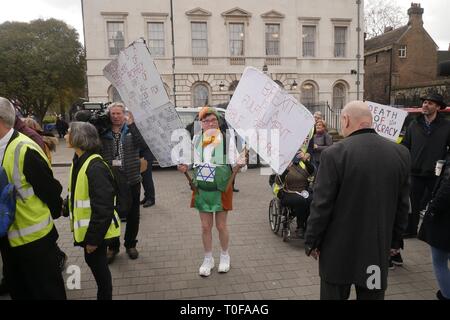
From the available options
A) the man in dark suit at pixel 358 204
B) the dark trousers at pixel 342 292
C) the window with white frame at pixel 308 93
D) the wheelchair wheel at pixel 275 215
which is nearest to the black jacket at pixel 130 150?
the wheelchair wheel at pixel 275 215

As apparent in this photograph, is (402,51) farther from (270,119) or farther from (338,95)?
(270,119)

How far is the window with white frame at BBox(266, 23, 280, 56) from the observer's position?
85.9 ft

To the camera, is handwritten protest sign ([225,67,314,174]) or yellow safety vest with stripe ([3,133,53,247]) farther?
handwritten protest sign ([225,67,314,174])

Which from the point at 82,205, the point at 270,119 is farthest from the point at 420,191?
the point at 82,205

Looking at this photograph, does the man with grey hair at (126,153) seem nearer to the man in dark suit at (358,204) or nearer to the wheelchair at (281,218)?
the wheelchair at (281,218)

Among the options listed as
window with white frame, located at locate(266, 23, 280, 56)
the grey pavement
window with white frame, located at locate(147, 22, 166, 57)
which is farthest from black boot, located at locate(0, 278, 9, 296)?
window with white frame, located at locate(266, 23, 280, 56)

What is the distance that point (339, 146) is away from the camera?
2439 millimetres

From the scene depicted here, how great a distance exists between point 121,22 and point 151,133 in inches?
926

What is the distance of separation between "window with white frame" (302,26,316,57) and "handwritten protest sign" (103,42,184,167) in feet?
84.0

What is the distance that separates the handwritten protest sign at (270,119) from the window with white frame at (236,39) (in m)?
23.1

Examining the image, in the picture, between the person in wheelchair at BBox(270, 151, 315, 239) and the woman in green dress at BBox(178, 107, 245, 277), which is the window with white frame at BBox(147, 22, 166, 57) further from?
the woman in green dress at BBox(178, 107, 245, 277)

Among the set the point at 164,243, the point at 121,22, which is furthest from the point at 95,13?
the point at 164,243

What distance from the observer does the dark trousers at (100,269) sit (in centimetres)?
307
